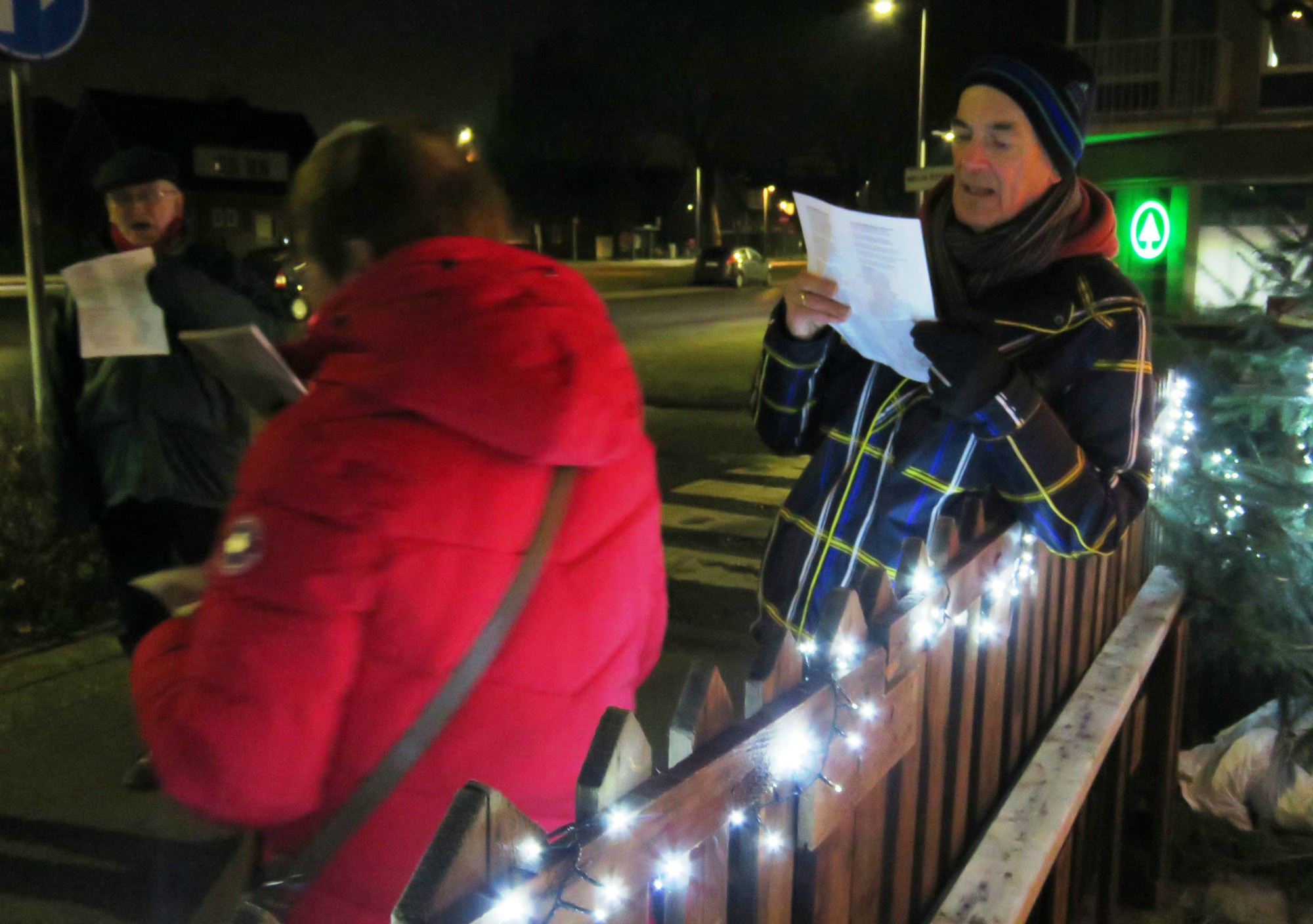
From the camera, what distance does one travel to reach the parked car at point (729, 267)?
3603 centimetres

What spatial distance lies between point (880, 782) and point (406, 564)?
1150mm

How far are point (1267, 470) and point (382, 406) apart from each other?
3351 millimetres

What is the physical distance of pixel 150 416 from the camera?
3650 millimetres

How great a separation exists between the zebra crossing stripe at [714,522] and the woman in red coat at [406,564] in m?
5.59

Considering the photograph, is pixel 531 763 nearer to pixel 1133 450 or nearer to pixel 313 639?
pixel 313 639

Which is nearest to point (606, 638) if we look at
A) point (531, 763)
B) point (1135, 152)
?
point (531, 763)

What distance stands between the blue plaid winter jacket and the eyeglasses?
226 cm

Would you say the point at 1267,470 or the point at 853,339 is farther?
the point at 1267,470

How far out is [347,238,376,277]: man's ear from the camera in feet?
4.53

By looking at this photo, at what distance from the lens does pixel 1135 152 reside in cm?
1964

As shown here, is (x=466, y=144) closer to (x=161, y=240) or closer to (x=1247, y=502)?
(x=161, y=240)

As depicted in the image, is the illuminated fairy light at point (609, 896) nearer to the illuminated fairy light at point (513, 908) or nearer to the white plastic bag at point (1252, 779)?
the illuminated fairy light at point (513, 908)

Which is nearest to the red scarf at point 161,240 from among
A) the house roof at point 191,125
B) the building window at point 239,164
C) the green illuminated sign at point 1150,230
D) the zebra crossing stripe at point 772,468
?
the zebra crossing stripe at point 772,468

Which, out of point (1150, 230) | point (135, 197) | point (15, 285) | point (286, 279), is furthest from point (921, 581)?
point (15, 285)
